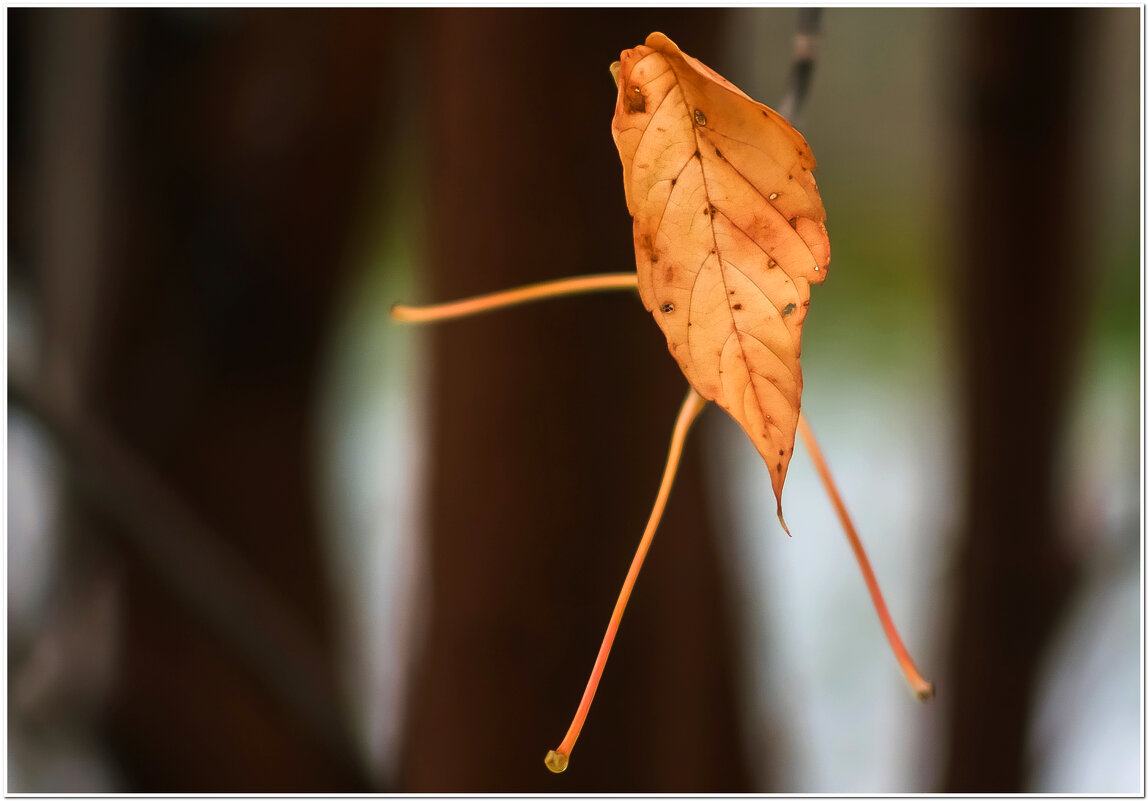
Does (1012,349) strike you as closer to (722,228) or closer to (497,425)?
(497,425)

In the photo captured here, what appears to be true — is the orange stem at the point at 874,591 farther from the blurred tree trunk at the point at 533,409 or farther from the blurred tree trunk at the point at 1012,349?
the blurred tree trunk at the point at 1012,349

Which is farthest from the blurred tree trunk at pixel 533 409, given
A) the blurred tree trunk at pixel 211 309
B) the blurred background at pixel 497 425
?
the blurred tree trunk at pixel 211 309

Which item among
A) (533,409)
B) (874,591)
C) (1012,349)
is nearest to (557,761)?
(874,591)

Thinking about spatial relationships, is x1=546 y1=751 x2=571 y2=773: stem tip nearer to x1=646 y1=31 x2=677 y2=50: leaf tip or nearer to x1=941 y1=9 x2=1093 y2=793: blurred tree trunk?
x1=646 y1=31 x2=677 y2=50: leaf tip

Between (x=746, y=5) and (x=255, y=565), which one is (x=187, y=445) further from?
(x=746, y=5)

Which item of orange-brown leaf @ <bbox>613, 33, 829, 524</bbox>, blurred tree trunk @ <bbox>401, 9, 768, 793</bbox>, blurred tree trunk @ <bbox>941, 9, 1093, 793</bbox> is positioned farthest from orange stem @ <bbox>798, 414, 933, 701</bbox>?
blurred tree trunk @ <bbox>941, 9, 1093, 793</bbox>
